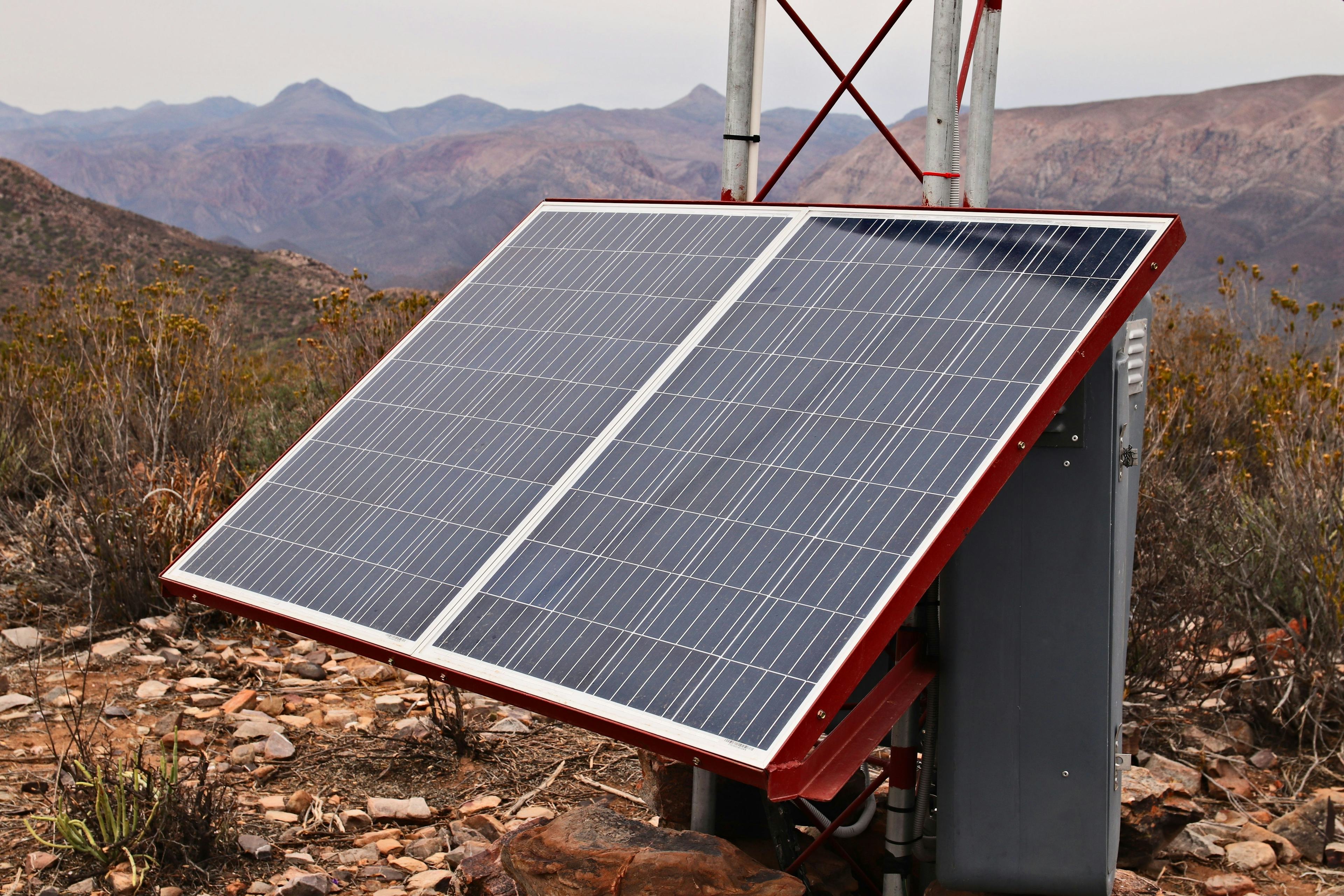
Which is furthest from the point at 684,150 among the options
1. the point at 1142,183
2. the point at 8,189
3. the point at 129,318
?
the point at 129,318

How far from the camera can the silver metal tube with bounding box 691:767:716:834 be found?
14.4 ft

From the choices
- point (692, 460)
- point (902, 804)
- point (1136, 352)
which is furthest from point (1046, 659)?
point (692, 460)

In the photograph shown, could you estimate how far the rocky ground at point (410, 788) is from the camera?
14.2 ft

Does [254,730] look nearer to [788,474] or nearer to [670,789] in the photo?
[670,789]

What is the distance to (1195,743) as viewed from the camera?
6094 millimetres

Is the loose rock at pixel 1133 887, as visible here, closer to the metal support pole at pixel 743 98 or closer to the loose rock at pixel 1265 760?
the loose rock at pixel 1265 760

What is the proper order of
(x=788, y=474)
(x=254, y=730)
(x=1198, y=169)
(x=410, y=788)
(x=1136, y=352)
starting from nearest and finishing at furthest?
(x=788, y=474) → (x=1136, y=352) → (x=410, y=788) → (x=254, y=730) → (x=1198, y=169)

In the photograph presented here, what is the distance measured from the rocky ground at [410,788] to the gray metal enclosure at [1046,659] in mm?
689

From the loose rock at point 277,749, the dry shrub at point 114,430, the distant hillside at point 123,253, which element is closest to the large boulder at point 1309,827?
the loose rock at point 277,749

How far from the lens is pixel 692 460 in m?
3.47

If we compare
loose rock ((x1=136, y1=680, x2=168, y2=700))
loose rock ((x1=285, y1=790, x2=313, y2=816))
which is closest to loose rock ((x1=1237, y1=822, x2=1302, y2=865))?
loose rock ((x1=285, y1=790, x2=313, y2=816))

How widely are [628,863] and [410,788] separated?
1.96 m

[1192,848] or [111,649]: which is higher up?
[111,649]

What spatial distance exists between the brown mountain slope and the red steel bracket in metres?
71.4
